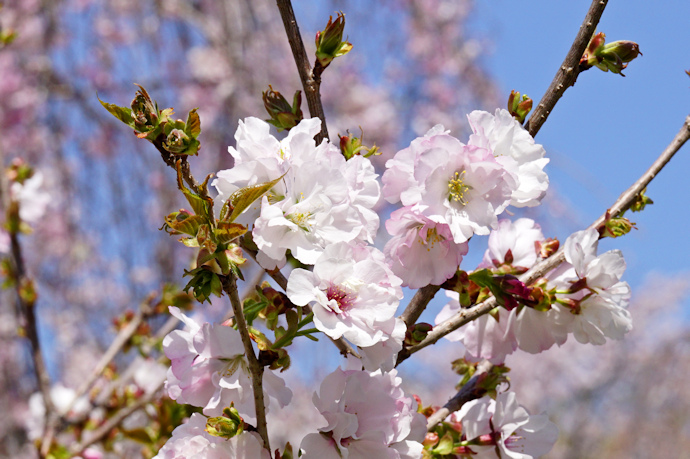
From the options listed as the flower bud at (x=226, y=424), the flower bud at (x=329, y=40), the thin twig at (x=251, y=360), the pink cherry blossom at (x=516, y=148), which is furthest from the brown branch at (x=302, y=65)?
the flower bud at (x=226, y=424)

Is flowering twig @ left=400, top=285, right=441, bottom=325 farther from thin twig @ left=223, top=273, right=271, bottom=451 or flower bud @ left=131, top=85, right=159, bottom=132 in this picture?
flower bud @ left=131, top=85, right=159, bottom=132

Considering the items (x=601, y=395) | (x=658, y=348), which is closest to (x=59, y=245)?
(x=601, y=395)

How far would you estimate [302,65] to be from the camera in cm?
98

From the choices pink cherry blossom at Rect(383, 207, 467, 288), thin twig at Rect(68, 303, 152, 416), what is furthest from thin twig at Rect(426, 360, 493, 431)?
thin twig at Rect(68, 303, 152, 416)

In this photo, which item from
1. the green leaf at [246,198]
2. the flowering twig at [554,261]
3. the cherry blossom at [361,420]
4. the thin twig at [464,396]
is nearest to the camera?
the green leaf at [246,198]

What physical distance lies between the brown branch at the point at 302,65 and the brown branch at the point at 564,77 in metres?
0.36

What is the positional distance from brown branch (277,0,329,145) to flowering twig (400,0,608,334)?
318 mm

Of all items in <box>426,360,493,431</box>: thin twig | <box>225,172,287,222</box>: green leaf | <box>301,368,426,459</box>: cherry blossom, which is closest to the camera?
<box>225,172,287,222</box>: green leaf

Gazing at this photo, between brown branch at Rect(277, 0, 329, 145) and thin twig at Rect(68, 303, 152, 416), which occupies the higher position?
thin twig at Rect(68, 303, 152, 416)

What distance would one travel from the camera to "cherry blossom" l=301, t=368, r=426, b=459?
0.83m

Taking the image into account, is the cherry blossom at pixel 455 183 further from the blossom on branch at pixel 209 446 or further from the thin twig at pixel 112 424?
the thin twig at pixel 112 424

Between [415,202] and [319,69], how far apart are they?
31 cm

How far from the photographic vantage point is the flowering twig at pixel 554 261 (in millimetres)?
950

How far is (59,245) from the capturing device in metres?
6.08
